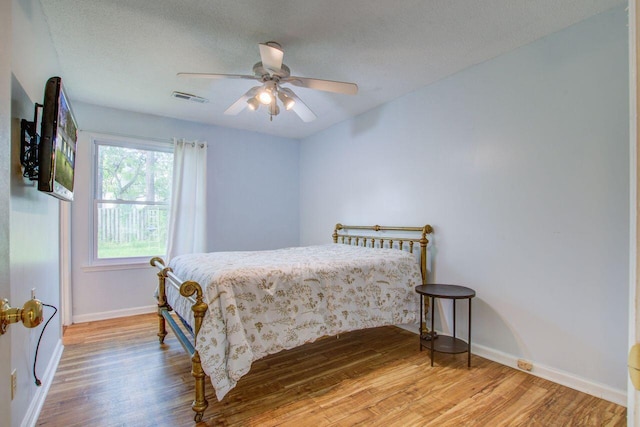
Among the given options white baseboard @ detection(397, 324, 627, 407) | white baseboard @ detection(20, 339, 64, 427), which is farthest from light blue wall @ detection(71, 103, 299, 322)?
white baseboard @ detection(397, 324, 627, 407)

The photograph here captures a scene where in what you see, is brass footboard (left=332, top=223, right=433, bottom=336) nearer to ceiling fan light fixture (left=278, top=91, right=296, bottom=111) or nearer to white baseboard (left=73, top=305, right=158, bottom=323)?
ceiling fan light fixture (left=278, top=91, right=296, bottom=111)

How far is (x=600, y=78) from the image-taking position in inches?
82.2

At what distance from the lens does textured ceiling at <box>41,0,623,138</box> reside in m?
2.01

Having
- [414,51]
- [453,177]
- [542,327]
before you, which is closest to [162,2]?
[414,51]

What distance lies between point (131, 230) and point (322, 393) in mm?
3138

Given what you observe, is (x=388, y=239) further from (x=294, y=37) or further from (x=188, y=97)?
(x=188, y=97)

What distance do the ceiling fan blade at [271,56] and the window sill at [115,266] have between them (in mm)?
3028

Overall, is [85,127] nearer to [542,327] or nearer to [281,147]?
[281,147]

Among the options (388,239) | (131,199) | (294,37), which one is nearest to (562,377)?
(388,239)

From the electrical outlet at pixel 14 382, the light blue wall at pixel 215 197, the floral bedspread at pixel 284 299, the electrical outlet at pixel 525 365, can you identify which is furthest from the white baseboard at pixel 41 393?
the electrical outlet at pixel 525 365

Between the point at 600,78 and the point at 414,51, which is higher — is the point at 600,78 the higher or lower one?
the lower one

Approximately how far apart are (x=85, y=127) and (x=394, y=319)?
13.0 ft

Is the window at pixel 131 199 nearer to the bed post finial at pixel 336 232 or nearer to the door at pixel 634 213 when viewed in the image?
the bed post finial at pixel 336 232

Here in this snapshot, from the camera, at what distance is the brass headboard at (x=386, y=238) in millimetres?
3062
